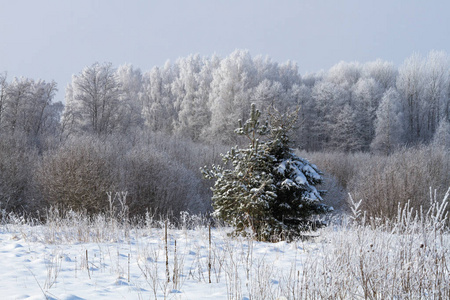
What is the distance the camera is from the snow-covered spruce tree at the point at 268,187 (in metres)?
9.43

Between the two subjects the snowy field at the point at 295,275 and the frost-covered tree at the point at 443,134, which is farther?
the frost-covered tree at the point at 443,134

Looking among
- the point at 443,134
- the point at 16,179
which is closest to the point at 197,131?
the point at 16,179

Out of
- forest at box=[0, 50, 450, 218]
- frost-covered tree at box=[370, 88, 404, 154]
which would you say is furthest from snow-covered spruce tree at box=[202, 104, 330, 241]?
frost-covered tree at box=[370, 88, 404, 154]

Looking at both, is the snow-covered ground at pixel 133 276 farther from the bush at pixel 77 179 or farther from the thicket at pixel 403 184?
the bush at pixel 77 179

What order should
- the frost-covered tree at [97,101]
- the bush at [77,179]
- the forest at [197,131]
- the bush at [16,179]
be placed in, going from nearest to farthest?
the bush at [77,179] < the forest at [197,131] < the bush at [16,179] < the frost-covered tree at [97,101]

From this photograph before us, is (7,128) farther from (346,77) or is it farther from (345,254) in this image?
(346,77)

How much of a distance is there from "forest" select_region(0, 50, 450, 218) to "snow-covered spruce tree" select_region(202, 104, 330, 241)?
1.74 metres

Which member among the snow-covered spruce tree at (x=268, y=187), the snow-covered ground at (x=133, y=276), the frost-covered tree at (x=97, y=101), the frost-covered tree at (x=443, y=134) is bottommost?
the snow-covered ground at (x=133, y=276)

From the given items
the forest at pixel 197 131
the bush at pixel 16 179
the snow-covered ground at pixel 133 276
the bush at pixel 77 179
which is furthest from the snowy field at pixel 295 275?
the bush at pixel 16 179

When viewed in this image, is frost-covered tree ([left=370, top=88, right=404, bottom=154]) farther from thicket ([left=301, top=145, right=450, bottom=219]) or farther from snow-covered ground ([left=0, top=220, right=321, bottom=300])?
snow-covered ground ([left=0, top=220, right=321, bottom=300])

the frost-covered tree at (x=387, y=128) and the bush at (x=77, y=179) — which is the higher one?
the frost-covered tree at (x=387, y=128)

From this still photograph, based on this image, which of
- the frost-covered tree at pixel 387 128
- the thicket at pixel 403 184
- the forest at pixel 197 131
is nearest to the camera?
the thicket at pixel 403 184

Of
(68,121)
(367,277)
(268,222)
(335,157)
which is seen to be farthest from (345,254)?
(68,121)

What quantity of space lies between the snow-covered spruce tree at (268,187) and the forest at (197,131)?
1743 millimetres
